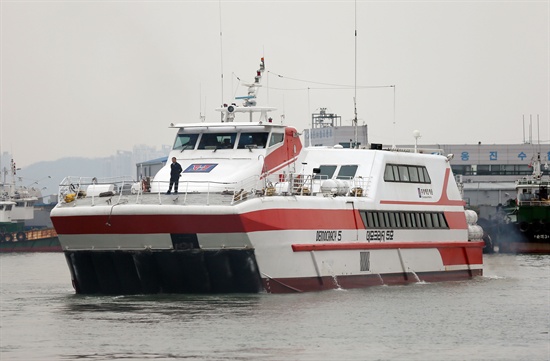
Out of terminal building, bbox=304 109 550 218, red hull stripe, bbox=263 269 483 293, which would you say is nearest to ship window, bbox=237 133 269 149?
red hull stripe, bbox=263 269 483 293

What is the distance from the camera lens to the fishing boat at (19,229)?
8106 cm

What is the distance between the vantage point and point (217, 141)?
34.8 metres

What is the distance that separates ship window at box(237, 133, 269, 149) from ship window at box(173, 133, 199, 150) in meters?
1.38

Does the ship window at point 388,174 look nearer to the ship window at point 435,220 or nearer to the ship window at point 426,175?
the ship window at point 426,175

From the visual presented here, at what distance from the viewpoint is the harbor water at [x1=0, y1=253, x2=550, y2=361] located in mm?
23266

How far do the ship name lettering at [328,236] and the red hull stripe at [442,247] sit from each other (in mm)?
132

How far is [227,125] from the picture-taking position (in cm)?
3456

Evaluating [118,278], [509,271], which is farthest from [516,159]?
[118,278]

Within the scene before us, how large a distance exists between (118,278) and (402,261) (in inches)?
353

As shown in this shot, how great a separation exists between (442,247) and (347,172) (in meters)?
4.66

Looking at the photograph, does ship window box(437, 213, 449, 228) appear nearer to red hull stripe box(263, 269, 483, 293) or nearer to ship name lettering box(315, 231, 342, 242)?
red hull stripe box(263, 269, 483, 293)

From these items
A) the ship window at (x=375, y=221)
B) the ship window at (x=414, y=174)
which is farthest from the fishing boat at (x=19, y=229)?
the ship window at (x=375, y=221)

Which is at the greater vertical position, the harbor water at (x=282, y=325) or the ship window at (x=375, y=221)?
the ship window at (x=375, y=221)

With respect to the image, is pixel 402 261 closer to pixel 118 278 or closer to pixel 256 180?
pixel 256 180
